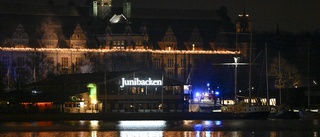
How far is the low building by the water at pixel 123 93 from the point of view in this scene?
135m

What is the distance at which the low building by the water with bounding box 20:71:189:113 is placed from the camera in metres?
135

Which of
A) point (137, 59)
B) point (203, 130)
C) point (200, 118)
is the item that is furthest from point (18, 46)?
point (203, 130)

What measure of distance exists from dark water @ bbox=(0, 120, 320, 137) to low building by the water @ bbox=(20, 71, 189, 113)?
19250mm

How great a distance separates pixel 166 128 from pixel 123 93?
102ft

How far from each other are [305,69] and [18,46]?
52.0m

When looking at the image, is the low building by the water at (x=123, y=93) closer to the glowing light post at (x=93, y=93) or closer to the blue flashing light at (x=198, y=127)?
the glowing light post at (x=93, y=93)

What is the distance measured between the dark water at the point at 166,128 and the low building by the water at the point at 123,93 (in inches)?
758

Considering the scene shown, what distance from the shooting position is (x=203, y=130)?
341 ft

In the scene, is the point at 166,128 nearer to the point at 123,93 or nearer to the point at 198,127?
the point at 198,127

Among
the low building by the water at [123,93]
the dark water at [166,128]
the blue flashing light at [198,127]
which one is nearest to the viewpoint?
the dark water at [166,128]

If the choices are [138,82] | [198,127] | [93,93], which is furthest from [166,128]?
[138,82]

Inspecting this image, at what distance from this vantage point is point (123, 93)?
13688cm

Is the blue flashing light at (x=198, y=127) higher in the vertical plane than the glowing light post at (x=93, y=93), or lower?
lower

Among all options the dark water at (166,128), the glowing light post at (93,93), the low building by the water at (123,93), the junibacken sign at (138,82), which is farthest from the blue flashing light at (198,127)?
the junibacken sign at (138,82)
